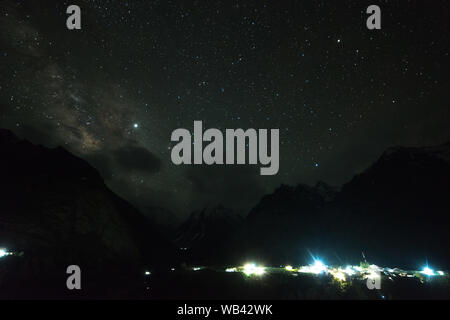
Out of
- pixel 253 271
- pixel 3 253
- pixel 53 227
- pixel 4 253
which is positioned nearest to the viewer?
pixel 3 253

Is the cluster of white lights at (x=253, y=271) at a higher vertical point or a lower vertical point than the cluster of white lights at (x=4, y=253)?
lower

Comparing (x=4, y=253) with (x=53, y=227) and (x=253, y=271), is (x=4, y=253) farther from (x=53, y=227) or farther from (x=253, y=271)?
(x=253, y=271)

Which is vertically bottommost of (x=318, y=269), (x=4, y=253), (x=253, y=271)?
(x=253, y=271)

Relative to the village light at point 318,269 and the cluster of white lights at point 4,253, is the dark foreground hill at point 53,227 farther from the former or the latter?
the village light at point 318,269

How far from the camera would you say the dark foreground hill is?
8706 centimetres

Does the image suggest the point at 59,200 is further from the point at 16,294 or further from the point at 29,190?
the point at 16,294

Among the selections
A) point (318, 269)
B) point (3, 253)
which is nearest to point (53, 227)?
point (3, 253)

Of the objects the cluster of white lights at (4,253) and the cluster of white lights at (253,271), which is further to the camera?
the cluster of white lights at (253,271)

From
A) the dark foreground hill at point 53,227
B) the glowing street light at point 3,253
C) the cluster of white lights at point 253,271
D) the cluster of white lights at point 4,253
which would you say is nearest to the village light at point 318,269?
the cluster of white lights at point 253,271

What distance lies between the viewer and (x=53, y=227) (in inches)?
4296

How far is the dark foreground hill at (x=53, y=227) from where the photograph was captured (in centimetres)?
8706

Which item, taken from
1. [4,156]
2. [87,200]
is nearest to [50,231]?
[87,200]
